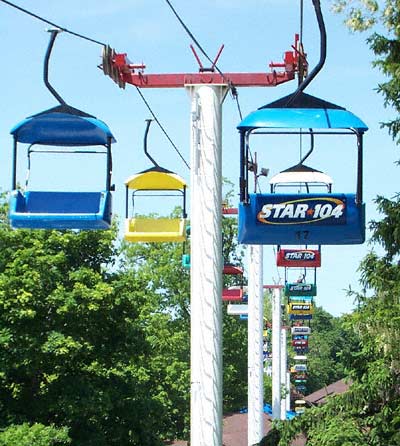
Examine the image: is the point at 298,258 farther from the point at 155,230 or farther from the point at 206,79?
the point at 206,79

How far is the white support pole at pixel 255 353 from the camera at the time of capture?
2717 cm

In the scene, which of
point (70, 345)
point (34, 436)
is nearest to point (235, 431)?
point (70, 345)

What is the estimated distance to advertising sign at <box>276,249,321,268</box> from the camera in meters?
29.9

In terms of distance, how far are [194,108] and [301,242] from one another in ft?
6.24

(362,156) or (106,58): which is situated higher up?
(106,58)

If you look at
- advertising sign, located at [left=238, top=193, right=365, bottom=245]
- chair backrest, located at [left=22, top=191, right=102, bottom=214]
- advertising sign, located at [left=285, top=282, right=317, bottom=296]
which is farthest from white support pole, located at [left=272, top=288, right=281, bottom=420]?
chair backrest, located at [left=22, top=191, right=102, bottom=214]

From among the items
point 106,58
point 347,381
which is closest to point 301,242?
point 106,58

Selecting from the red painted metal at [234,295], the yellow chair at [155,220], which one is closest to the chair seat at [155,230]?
the yellow chair at [155,220]

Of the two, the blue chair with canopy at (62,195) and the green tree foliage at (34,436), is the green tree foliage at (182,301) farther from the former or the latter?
A: the blue chair with canopy at (62,195)

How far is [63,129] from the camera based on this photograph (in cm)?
1263

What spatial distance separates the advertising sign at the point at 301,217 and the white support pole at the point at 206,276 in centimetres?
41

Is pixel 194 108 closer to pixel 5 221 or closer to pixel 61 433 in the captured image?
pixel 61 433

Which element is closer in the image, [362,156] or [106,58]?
[362,156]

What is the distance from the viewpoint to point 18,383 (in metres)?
30.5
